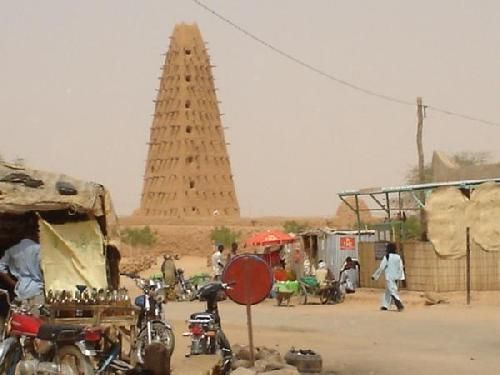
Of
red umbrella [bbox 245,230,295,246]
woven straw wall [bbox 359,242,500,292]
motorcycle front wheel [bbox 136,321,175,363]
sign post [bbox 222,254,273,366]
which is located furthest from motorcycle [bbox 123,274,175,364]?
red umbrella [bbox 245,230,295,246]

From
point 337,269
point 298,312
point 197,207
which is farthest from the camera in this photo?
point 197,207

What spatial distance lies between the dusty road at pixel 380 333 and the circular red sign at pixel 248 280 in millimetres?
1974

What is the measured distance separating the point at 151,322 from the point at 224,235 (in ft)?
168

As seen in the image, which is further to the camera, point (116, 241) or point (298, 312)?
point (298, 312)

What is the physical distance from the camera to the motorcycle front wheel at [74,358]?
952 cm

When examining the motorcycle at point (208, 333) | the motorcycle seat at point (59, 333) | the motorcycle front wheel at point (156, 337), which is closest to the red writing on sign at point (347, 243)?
the motorcycle front wheel at point (156, 337)

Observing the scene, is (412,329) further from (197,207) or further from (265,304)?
(197,207)

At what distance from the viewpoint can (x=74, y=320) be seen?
11.1 m

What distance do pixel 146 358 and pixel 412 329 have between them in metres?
7.59

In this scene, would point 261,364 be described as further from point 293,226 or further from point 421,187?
point 293,226

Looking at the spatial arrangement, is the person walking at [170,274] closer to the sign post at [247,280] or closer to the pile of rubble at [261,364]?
the pile of rubble at [261,364]

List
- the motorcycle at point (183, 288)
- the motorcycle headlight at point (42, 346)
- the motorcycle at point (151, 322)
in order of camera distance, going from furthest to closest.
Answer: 1. the motorcycle at point (183, 288)
2. the motorcycle at point (151, 322)
3. the motorcycle headlight at point (42, 346)

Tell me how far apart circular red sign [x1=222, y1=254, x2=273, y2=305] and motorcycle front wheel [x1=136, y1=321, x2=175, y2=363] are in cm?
130

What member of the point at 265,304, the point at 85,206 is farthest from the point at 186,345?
the point at 265,304
